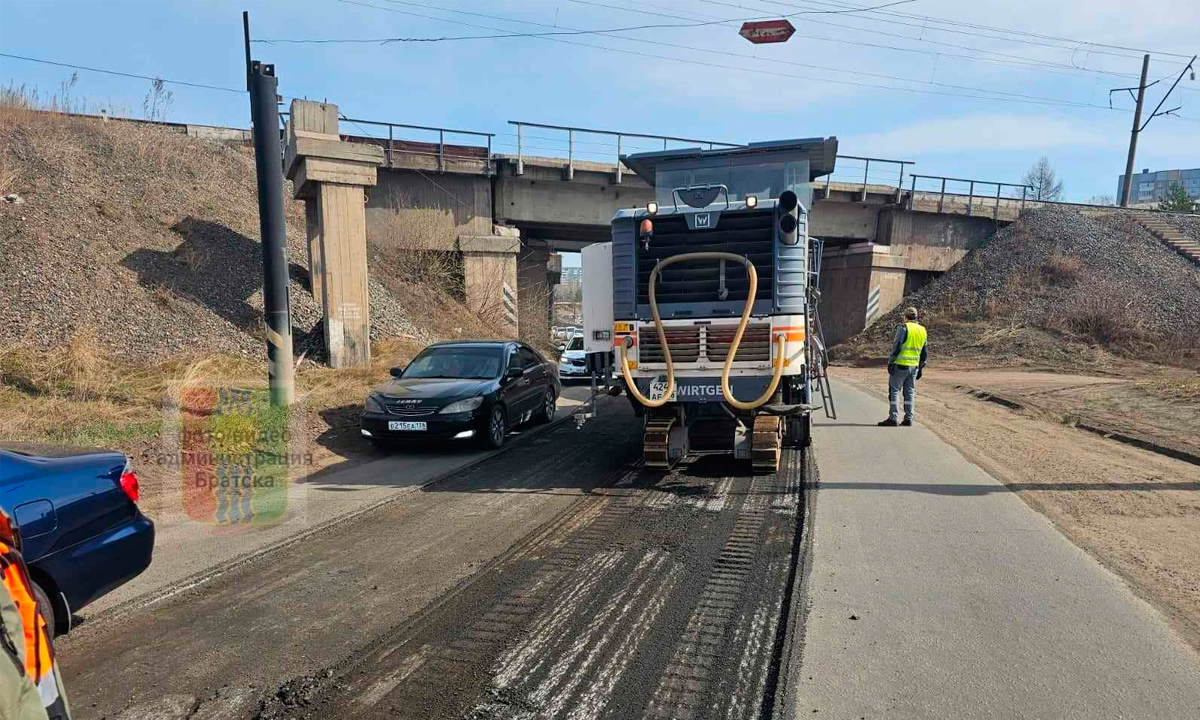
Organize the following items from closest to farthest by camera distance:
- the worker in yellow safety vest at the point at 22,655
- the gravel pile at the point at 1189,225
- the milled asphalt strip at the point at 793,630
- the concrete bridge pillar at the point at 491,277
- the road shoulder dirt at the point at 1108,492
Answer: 1. the worker in yellow safety vest at the point at 22,655
2. the milled asphalt strip at the point at 793,630
3. the road shoulder dirt at the point at 1108,492
4. the concrete bridge pillar at the point at 491,277
5. the gravel pile at the point at 1189,225

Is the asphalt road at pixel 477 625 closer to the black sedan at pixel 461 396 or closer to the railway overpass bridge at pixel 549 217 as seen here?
the black sedan at pixel 461 396

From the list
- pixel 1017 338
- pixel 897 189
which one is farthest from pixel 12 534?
pixel 897 189

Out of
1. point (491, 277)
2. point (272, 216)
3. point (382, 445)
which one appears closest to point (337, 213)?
point (272, 216)

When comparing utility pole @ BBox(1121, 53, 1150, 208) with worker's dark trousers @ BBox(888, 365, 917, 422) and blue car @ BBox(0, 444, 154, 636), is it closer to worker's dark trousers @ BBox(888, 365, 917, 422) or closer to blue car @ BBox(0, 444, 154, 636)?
worker's dark trousers @ BBox(888, 365, 917, 422)

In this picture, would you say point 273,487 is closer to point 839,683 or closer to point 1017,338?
point 839,683

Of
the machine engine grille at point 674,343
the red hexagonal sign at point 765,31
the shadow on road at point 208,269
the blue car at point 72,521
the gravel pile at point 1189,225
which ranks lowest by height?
the blue car at point 72,521

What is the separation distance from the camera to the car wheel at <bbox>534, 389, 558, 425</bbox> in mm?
12250

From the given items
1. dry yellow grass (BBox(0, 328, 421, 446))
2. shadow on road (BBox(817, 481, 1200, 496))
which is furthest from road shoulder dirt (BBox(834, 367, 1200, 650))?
dry yellow grass (BBox(0, 328, 421, 446))

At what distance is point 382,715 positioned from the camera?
3271mm

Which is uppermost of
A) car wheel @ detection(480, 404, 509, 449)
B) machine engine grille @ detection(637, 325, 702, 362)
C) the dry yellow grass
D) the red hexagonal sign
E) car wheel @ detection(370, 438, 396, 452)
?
the red hexagonal sign

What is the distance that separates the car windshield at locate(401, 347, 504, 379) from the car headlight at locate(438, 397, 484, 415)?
0.92 meters

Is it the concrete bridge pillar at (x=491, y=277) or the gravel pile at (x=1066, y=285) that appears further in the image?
the gravel pile at (x=1066, y=285)

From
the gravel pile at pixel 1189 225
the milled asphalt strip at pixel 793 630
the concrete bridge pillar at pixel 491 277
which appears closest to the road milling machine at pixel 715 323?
the milled asphalt strip at pixel 793 630

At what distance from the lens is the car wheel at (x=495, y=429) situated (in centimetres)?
990
